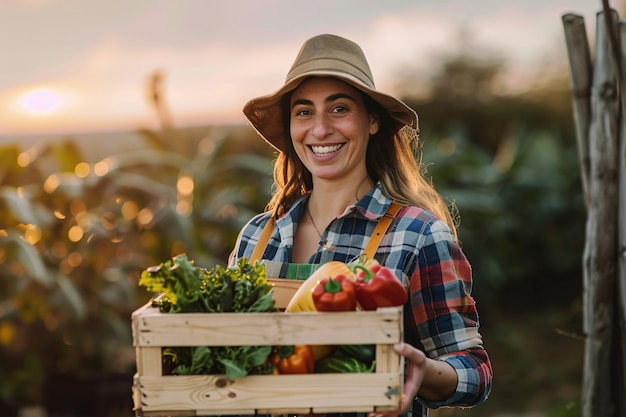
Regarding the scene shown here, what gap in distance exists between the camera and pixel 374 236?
8.70 ft

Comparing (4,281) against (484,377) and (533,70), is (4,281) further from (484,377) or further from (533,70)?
(533,70)

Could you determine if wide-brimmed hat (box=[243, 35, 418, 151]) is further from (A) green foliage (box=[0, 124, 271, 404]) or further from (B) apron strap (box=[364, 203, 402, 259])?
(A) green foliage (box=[0, 124, 271, 404])

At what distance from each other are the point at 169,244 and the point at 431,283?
433 centimetres

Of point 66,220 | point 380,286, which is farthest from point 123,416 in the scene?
point 380,286

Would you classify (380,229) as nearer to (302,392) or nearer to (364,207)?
(364,207)

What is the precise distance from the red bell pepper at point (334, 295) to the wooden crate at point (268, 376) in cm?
5

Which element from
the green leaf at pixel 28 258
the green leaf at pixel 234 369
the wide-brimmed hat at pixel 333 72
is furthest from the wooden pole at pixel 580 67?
the green leaf at pixel 28 258

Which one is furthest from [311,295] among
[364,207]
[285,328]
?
[364,207]

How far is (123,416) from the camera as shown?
5.95m

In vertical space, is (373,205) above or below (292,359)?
above

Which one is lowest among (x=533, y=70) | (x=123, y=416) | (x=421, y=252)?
(x=123, y=416)

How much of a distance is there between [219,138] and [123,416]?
2.89 metres

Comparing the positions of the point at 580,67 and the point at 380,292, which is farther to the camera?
the point at 580,67

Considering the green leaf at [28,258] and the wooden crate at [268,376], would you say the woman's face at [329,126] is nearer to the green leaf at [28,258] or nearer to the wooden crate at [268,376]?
the wooden crate at [268,376]
